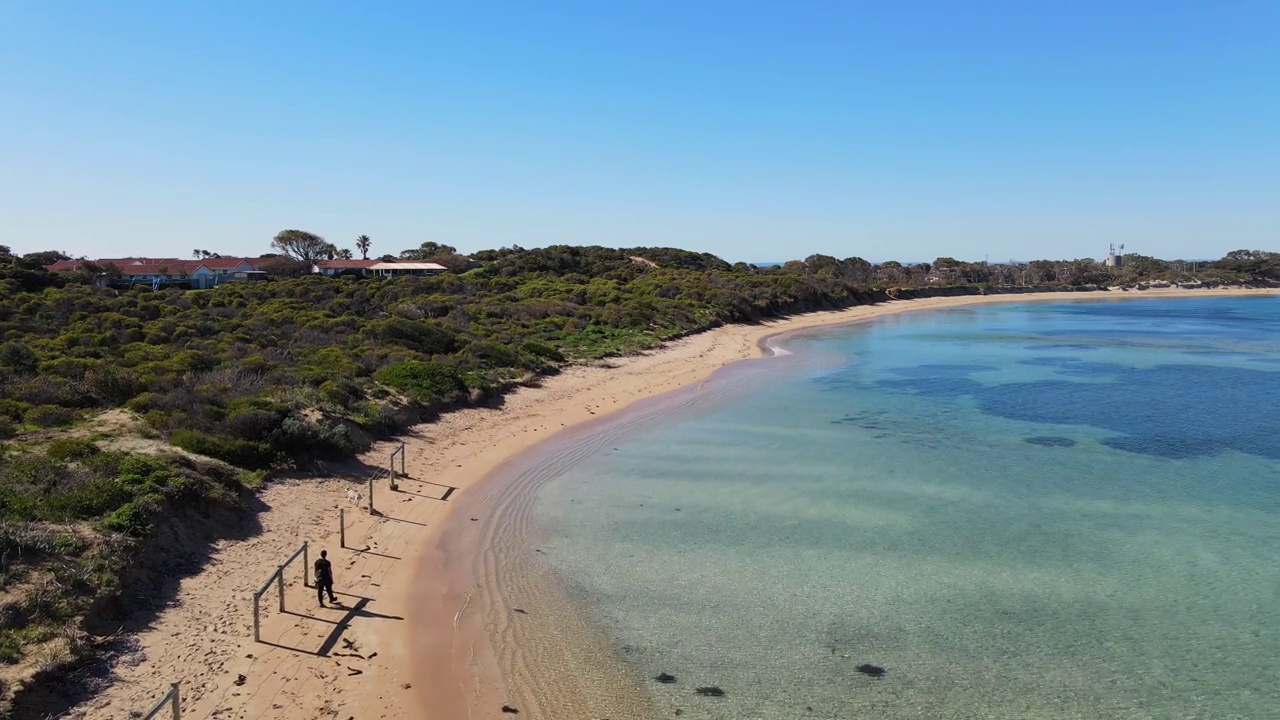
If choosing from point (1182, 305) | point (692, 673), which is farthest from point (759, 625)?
point (1182, 305)

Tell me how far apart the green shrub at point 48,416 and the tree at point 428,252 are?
84.5 metres

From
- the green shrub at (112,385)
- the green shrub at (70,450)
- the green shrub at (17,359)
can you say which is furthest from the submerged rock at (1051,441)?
the green shrub at (17,359)

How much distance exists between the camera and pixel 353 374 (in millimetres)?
25078

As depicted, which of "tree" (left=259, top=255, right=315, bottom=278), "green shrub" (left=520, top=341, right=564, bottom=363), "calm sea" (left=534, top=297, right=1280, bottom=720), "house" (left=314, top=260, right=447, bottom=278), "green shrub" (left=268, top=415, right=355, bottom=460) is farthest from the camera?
"house" (left=314, top=260, right=447, bottom=278)

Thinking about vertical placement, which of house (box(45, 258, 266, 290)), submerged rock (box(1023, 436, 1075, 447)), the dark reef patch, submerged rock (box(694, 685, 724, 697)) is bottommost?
submerged rock (box(694, 685, 724, 697))

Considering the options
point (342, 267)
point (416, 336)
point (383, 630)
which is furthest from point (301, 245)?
point (383, 630)

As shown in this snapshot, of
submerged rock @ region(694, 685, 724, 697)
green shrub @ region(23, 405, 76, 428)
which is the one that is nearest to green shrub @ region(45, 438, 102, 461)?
green shrub @ region(23, 405, 76, 428)

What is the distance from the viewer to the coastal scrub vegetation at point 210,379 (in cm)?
1106

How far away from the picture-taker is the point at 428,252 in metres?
107

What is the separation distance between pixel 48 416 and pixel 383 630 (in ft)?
39.2

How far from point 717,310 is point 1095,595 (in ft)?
161

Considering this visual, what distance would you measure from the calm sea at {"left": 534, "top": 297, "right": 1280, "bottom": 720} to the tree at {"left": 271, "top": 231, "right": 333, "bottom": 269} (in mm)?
79480

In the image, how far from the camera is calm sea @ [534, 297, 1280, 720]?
10.3 m

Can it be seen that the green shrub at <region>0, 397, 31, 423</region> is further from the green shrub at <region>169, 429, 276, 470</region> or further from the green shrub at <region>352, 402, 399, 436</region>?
the green shrub at <region>352, 402, 399, 436</region>
